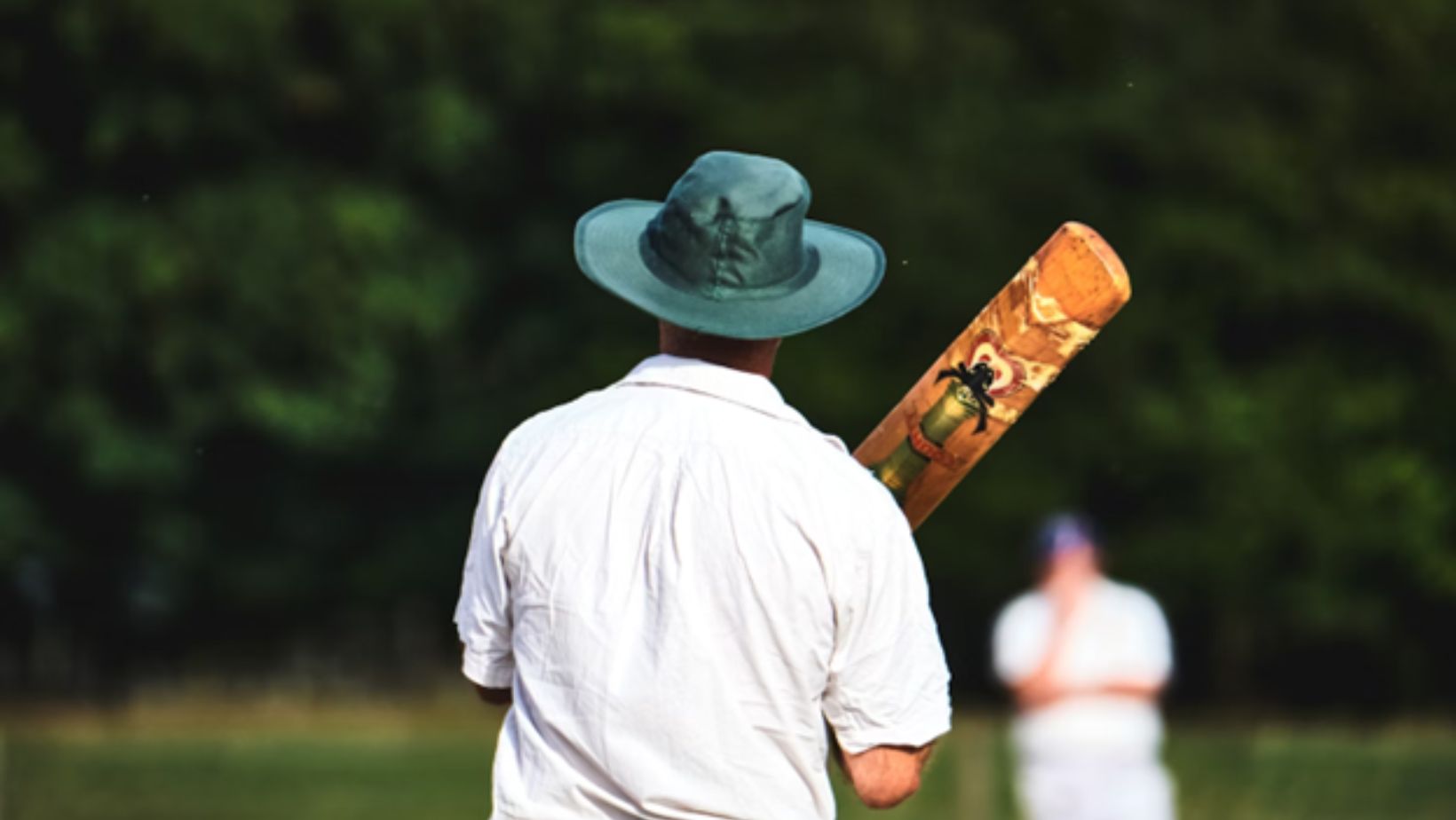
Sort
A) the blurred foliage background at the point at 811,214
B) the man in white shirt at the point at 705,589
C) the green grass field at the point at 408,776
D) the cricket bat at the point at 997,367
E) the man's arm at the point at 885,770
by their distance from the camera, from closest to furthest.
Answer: the man in white shirt at the point at 705,589 < the man's arm at the point at 885,770 < the cricket bat at the point at 997,367 < the green grass field at the point at 408,776 < the blurred foliage background at the point at 811,214

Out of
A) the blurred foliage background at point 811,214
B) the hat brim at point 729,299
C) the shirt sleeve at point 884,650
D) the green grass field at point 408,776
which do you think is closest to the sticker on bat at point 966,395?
the hat brim at point 729,299

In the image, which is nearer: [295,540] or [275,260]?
[275,260]

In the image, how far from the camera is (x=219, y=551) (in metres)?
28.2

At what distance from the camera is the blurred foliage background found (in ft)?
82.4

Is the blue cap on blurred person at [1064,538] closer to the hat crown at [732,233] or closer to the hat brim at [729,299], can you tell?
the hat brim at [729,299]

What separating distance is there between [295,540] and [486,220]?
180 inches

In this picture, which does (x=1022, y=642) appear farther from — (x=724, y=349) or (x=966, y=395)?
(x=724, y=349)

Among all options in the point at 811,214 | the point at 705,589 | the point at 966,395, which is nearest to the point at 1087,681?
the point at 966,395

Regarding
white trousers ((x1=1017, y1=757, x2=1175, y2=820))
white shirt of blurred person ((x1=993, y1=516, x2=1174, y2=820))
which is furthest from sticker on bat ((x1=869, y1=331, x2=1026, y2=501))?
white trousers ((x1=1017, y1=757, x2=1175, y2=820))

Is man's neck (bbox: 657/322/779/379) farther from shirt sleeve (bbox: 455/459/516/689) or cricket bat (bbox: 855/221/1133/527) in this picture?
cricket bat (bbox: 855/221/1133/527)

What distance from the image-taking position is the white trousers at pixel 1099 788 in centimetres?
873

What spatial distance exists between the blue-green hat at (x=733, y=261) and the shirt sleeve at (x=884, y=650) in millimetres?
280

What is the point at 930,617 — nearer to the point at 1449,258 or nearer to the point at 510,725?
the point at 510,725

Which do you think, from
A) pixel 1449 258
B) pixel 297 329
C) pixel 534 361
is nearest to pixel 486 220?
pixel 534 361
